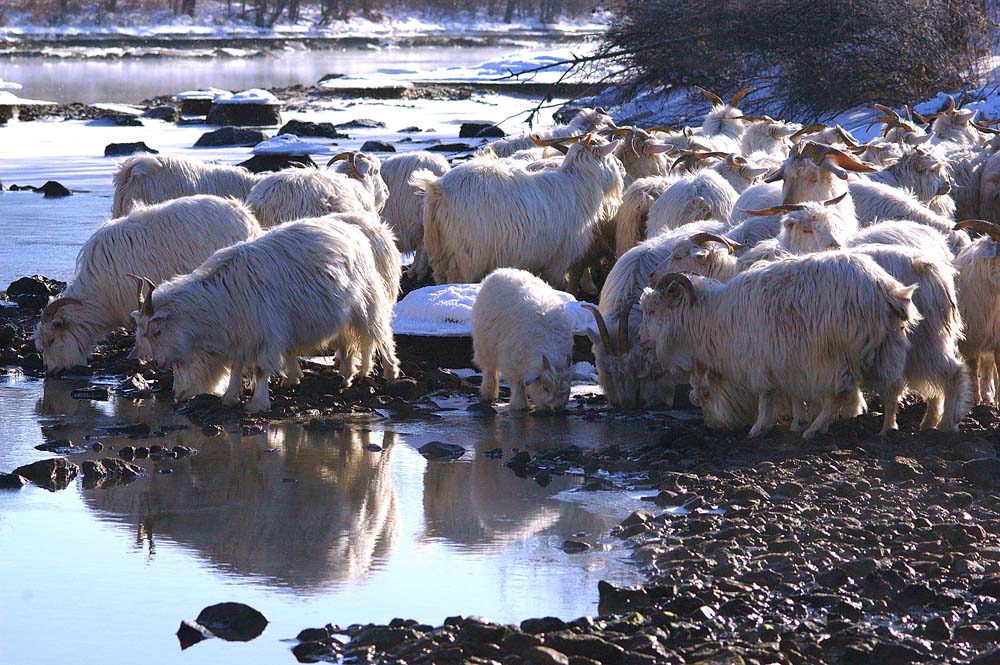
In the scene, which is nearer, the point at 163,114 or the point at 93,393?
the point at 93,393

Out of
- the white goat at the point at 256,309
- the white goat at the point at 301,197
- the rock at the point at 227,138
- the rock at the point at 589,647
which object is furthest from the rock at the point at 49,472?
the rock at the point at 227,138

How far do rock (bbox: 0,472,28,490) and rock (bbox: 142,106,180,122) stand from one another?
25389 mm

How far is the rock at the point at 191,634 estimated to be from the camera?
4645mm

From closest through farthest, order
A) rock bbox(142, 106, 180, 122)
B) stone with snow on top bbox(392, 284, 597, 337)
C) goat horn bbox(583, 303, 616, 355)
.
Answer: goat horn bbox(583, 303, 616, 355)
stone with snow on top bbox(392, 284, 597, 337)
rock bbox(142, 106, 180, 122)

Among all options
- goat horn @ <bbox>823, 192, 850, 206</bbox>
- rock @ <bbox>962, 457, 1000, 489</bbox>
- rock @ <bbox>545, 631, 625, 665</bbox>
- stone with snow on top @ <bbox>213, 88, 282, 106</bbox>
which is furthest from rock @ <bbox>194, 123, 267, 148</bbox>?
rock @ <bbox>545, 631, 625, 665</bbox>

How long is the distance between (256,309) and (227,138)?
17608 millimetres

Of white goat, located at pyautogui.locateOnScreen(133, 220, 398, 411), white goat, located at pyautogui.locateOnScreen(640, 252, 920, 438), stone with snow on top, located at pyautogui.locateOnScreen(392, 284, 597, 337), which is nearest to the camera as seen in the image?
white goat, located at pyautogui.locateOnScreen(640, 252, 920, 438)

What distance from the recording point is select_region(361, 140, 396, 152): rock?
2328 cm

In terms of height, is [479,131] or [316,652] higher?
[316,652]

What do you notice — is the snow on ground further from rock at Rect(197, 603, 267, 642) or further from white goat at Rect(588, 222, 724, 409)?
rock at Rect(197, 603, 267, 642)

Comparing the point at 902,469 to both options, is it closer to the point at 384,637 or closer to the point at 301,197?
the point at 384,637

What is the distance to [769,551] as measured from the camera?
538cm

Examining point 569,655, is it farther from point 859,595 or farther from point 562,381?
point 562,381

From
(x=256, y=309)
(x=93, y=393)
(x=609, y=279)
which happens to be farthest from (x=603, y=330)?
(x=93, y=393)
